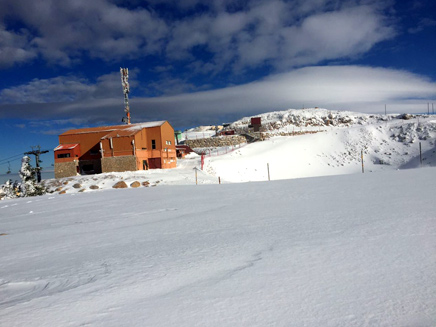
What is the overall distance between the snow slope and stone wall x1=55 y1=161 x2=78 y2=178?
28.7 metres

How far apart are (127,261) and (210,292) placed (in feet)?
4.55

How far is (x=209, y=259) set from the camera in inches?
116

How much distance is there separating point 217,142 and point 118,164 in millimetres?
21429

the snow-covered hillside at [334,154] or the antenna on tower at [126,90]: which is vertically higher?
the antenna on tower at [126,90]

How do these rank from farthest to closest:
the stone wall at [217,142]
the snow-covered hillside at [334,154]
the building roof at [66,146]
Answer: the stone wall at [217,142]
the snow-covered hillside at [334,154]
the building roof at [66,146]

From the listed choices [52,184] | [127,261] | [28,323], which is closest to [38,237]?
[127,261]

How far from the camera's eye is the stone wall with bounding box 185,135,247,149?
47.2 metres

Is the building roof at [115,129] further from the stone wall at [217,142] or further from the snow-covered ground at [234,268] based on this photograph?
the snow-covered ground at [234,268]

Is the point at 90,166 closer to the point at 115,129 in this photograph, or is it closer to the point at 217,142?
the point at 115,129

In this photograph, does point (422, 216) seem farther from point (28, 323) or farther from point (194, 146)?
point (194, 146)

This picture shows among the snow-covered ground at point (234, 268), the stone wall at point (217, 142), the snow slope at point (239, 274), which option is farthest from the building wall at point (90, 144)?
the snow slope at point (239, 274)

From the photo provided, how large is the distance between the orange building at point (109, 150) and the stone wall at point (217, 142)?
15.5 meters

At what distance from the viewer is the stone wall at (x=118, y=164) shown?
28719 millimetres

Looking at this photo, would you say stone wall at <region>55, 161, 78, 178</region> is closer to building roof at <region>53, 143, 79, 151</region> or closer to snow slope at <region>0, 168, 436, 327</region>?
building roof at <region>53, 143, 79, 151</region>
